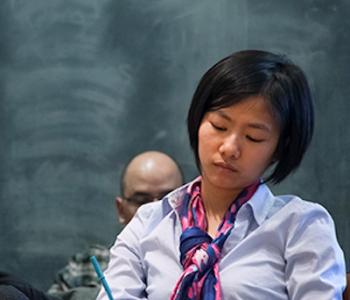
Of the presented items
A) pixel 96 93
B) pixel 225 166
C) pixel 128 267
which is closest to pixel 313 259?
pixel 225 166

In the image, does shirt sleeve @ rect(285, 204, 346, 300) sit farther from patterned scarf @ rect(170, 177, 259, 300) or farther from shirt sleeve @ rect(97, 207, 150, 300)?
shirt sleeve @ rect(97, 207, 150, 300)

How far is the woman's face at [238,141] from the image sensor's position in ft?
4.00

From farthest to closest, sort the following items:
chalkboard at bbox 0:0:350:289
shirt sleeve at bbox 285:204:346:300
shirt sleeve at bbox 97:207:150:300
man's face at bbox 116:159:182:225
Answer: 1. chalkboard at bbox 0:0:350:289
2. man's face at bbox 116:159:182:225
3. shirt sleeve at bbox 97:207:150:300
4. shirt sleeve at bbox 285:204:346:300

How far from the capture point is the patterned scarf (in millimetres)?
1210

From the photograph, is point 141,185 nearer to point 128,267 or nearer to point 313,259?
point 128,267

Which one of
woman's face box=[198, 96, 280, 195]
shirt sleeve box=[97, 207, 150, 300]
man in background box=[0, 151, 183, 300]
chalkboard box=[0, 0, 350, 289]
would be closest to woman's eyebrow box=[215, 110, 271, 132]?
woman's face box=[198, 96, 280, 195]

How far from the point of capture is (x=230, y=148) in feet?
3.97

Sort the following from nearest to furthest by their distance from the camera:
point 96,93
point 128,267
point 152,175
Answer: point 128,267, point 152,175, point 96,93

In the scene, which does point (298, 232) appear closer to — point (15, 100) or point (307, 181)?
point (307, 181)

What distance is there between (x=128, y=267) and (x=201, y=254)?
16 cm

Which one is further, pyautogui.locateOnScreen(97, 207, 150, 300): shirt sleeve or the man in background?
the man in background

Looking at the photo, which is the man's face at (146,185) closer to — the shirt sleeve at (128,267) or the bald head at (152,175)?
the bald head at (152,175)

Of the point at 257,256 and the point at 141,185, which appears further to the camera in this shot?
the point at 141,185

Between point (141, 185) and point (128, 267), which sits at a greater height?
point (128, 267)
